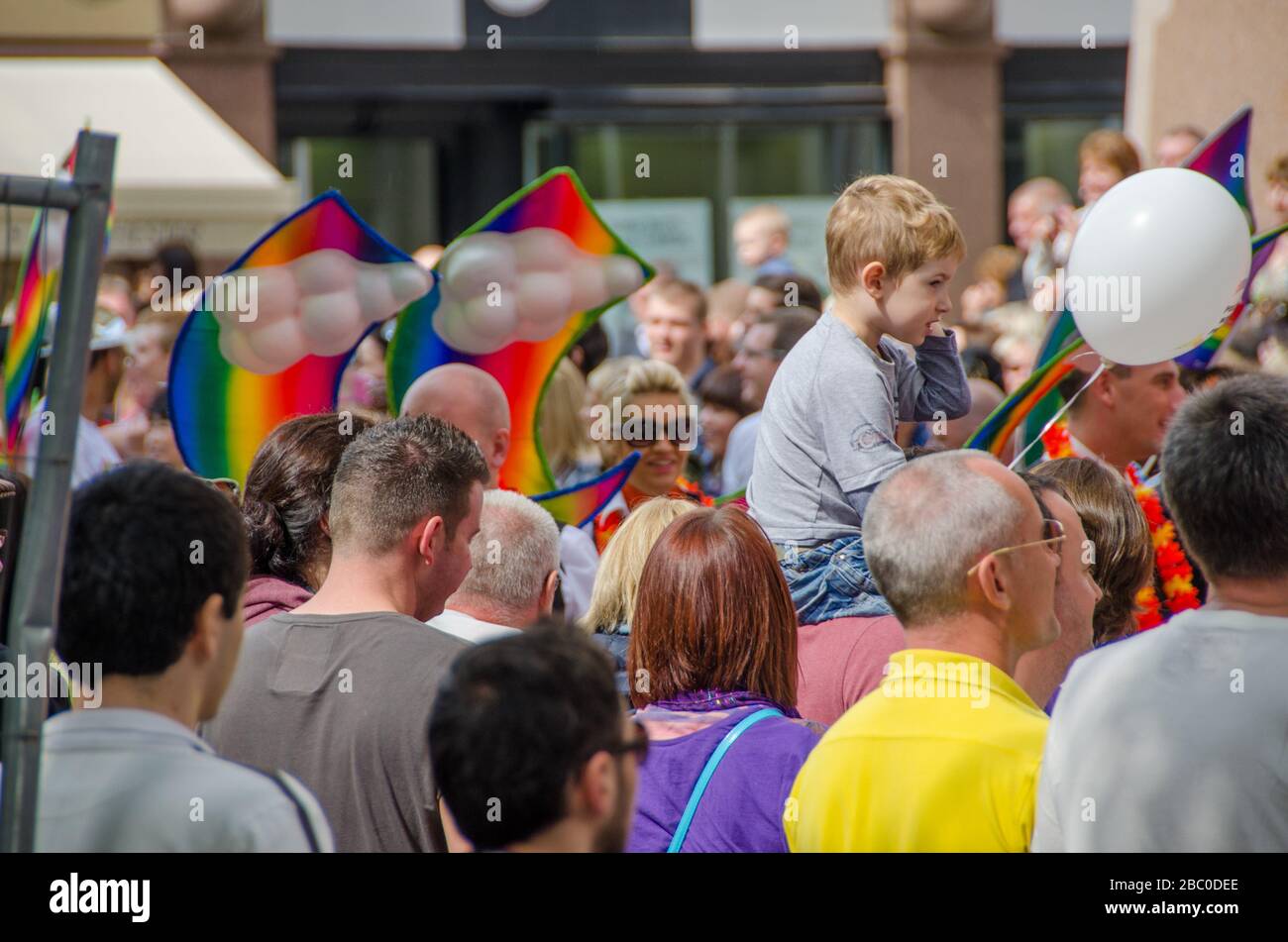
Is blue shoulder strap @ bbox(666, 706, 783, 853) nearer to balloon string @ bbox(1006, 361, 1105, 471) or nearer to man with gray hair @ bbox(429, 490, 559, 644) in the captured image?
man with gray hair @ bbox(429, 490, 559, 644)

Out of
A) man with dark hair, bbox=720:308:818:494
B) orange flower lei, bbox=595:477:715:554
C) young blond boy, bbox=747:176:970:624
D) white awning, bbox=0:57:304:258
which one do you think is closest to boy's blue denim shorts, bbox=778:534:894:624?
young blond boy, bbox=747:176:970:624

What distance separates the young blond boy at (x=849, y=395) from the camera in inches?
138

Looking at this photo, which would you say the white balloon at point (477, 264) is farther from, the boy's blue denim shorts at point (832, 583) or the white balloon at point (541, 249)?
the boy's blue denim shorts at point (832, 583)

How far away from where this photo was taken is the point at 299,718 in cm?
294

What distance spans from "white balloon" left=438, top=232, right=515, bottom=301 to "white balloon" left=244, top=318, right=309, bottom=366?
1.49 ft

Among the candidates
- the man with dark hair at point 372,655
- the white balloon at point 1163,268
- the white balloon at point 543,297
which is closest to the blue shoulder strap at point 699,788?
the man with dark hair at point 372,655

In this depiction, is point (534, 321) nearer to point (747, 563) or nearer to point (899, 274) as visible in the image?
point (899, 274)

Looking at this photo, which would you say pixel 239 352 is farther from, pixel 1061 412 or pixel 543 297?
pixel 1061 412

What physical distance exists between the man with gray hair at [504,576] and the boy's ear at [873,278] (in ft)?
2.93

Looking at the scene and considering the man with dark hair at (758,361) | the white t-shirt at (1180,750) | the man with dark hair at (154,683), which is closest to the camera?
the man with dark hair at (154,683)

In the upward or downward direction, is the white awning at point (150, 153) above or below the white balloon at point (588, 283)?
above

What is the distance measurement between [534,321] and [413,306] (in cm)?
36

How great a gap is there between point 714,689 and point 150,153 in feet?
26.8

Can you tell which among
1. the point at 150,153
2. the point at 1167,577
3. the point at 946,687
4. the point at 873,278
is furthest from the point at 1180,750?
the point at 150,153
